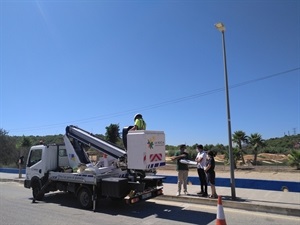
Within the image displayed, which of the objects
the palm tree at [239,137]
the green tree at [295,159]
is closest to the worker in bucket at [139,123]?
the green tree at [295,159]

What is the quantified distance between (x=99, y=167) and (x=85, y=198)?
1.16 metres

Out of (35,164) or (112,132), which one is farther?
(112,132)

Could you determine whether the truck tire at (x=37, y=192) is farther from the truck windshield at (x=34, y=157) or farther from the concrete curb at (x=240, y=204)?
the concrete curb at (x=240, y=204)

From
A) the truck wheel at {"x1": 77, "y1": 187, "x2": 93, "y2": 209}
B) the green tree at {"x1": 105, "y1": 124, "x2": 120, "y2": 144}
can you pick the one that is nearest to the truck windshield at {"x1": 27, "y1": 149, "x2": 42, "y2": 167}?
the truck wheel at {"x1": 77, "y1": 187, "x2": 93, "y2": 209}

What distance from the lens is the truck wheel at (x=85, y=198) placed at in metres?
9.93

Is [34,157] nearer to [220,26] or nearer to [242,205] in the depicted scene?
[242,205]

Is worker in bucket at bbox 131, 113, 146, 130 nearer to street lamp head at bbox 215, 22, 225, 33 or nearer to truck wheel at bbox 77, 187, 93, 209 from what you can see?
truck wheel at bbox 77, 187, 93, 209

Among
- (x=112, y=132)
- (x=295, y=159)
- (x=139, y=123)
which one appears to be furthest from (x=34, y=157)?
(x=112, y=132)

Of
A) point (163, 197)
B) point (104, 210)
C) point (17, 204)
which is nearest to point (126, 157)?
point (104, 210)

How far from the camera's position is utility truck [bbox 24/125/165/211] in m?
9.28

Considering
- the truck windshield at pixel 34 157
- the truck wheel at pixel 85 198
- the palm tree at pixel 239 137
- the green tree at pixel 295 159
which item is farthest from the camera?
the palm tree at pixel 239 137

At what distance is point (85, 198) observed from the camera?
1015cm

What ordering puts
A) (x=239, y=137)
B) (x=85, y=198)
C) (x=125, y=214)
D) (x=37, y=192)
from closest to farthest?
(x=125, y=214), (x=85, y=198), (x=37, y=192), (x=239, y=137)

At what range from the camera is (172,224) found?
7848 millimetres
